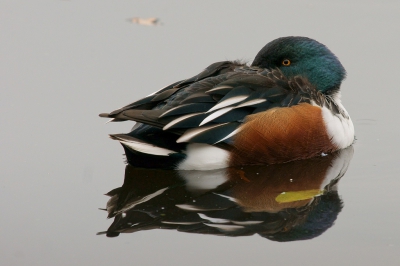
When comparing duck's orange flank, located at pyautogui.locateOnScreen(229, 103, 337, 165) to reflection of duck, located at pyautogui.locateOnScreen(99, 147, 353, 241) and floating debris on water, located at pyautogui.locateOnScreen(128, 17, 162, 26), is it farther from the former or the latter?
floating debris on water, located at pyautogui.locateOnScreen(128, 17, 162, 26)

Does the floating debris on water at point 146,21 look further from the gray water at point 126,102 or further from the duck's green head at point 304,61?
the duck's green head at point 304,61

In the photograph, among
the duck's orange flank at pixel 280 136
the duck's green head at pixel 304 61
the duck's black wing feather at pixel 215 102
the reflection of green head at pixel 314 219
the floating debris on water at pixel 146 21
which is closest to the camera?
the reflection of green head at pixel 314 219

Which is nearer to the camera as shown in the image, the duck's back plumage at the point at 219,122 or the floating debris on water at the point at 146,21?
the duck's back plumage at the point at 219,122

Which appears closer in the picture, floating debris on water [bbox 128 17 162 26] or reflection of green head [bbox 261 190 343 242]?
reflection of green head [bbox 261 190 343 242]

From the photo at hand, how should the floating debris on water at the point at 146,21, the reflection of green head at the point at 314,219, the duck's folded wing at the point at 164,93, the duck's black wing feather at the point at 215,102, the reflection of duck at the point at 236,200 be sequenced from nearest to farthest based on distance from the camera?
the reflection of green head at the point at 314,219 < the reflection of duck at the point at 236,200 < the duck's black wing feather at the point at 215,102 < the duck's folded wing at the point at 164,93 < the floating debris on water at the point at 146,21

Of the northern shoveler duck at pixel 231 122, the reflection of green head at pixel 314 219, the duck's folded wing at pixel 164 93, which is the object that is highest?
the duck's folded wing at pixel 164 93

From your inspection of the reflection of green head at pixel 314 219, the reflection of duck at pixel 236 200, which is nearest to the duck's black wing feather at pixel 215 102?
the reflection of duck at pixel 236 200

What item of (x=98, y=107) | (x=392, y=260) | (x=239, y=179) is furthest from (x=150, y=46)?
(x=392, y=260)

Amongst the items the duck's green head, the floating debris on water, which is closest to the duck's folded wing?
the duck's green head
